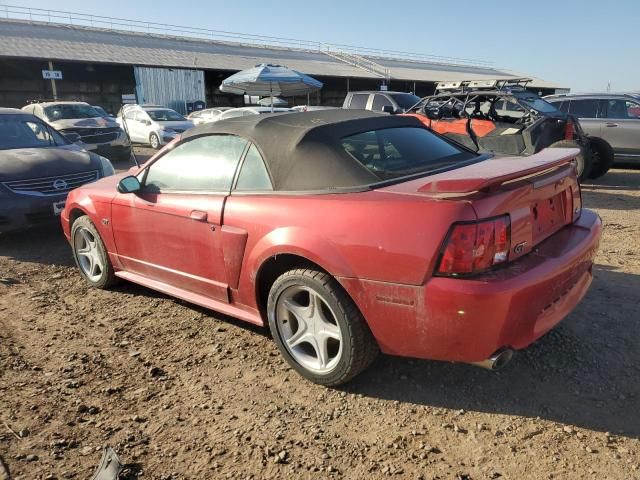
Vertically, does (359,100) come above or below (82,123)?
above

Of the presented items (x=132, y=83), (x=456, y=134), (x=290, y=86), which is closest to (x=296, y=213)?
(x=456, y=134)

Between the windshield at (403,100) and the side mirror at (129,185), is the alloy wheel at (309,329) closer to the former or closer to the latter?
the side mirror at (129,185)

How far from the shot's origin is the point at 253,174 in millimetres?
3166

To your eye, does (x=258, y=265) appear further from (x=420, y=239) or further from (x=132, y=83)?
(x=132, y=83)

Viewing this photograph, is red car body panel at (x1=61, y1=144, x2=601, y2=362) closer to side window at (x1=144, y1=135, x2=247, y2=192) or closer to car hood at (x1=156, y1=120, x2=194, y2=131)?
side window at (x1=144, y1=135, x2=247, y2=192)

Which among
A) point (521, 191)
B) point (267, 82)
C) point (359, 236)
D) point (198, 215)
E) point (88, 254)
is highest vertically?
point (267, 82)

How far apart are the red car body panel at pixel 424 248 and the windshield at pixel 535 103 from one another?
598 centimetres

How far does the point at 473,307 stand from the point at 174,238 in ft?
6.95

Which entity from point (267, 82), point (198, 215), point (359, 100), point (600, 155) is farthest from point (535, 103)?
point (267, 82)

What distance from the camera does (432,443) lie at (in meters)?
2.40

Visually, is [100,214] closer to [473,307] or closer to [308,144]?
[308,144]

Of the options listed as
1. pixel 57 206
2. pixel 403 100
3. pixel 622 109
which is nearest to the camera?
pixel 57 206

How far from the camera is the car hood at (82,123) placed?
1381 cm

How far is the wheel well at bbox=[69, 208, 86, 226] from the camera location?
4617 mm
